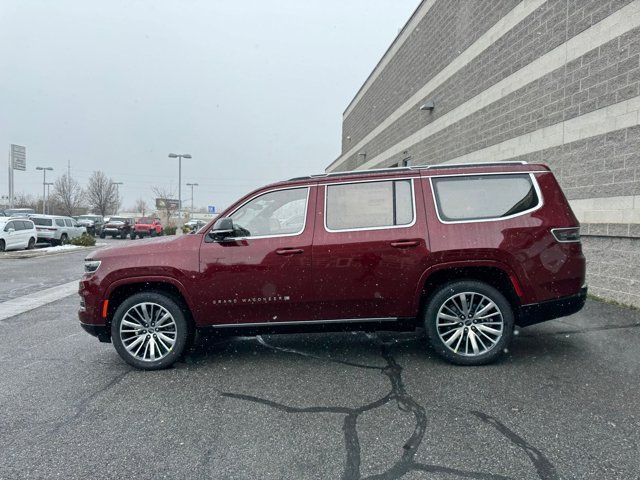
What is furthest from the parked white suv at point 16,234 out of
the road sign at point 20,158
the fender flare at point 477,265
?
the road sign at point 20,158

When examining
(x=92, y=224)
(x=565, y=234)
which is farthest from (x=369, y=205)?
(x=92, y=224)

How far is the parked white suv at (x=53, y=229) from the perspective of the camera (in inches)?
931

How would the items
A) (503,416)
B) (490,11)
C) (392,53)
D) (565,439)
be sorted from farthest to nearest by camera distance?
1. (392,53)
2. (490,11)
3. (503,416)
4. (565,439)

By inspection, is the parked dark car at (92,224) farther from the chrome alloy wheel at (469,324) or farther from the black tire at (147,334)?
the chrome alloy wheel at (469,324)

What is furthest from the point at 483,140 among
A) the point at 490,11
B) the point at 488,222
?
the point at 488,222

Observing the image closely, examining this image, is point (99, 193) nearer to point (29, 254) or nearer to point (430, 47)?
point (29, 254)

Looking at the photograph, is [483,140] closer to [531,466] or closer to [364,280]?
[364,280]

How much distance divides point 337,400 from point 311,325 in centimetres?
97

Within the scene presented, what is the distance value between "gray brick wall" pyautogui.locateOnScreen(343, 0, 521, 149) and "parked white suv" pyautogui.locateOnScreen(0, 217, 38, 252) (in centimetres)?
1828

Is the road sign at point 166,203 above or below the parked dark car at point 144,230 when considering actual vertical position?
above

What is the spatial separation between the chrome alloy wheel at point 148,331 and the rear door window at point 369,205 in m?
1.94

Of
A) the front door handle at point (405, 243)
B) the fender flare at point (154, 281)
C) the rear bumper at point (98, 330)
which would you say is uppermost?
the front door handle at point (405, 243)

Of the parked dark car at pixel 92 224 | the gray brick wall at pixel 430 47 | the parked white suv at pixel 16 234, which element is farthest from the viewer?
the parked dark car at pixel 92 224

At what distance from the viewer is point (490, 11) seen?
35.2 feet
